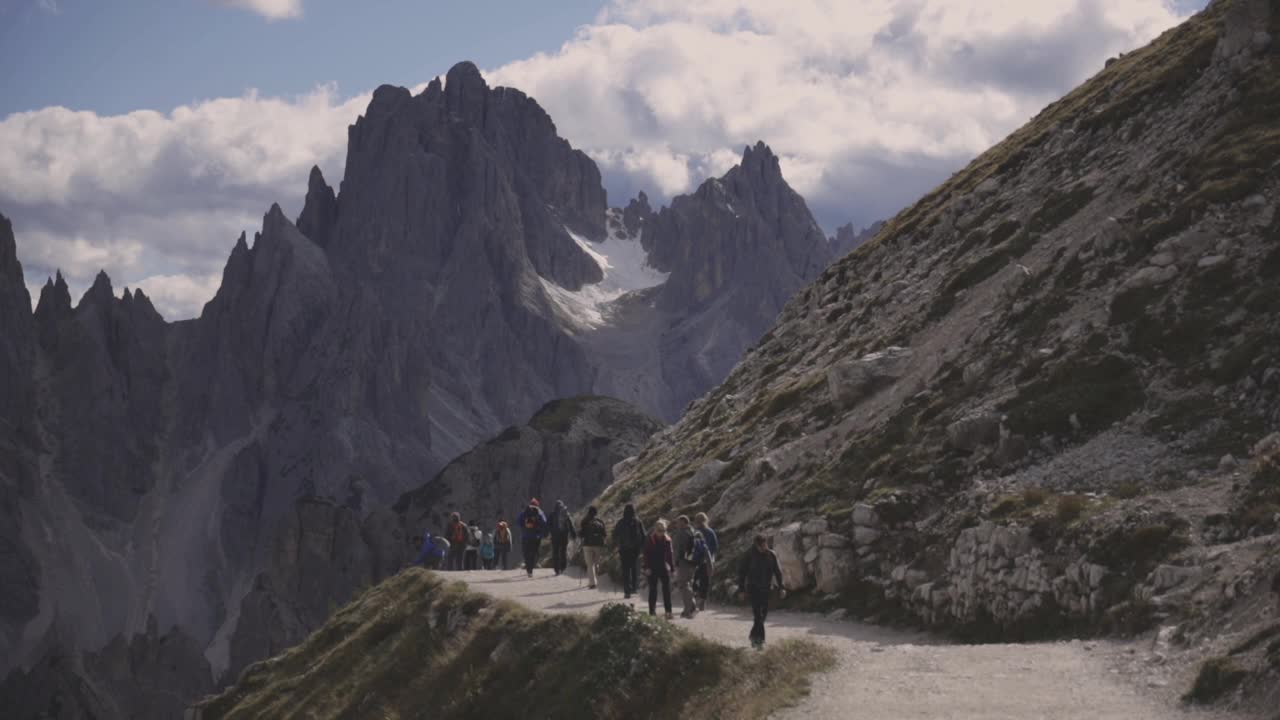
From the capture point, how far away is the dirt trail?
18.6 m

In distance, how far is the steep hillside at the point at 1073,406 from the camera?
24.8 metres

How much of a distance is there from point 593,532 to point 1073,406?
14.0 metres

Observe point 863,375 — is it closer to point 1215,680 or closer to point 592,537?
point 592,537

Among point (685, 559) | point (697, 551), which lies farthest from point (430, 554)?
point (697, 551)

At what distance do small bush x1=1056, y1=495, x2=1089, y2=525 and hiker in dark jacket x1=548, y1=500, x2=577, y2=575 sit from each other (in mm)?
18045

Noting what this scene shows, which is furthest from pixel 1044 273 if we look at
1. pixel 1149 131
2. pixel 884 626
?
pixel 884 626

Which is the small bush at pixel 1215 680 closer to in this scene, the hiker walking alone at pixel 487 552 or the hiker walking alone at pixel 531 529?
the hiker walking alone at pixel 531 529

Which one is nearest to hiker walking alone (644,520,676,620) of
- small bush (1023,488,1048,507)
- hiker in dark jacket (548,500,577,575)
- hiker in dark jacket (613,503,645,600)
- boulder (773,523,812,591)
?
hiker in dark jacket (613,503,645,600)

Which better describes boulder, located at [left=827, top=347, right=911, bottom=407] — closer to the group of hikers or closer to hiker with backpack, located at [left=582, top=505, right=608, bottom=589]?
the group of hikers

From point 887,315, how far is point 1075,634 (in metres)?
26.8

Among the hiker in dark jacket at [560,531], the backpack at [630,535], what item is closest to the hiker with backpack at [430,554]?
the hiker in dark jacket at [560,531]

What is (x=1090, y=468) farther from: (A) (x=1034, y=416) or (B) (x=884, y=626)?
(B) (x=884, y=626)

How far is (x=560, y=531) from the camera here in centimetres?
4353

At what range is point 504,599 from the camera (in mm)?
36594
